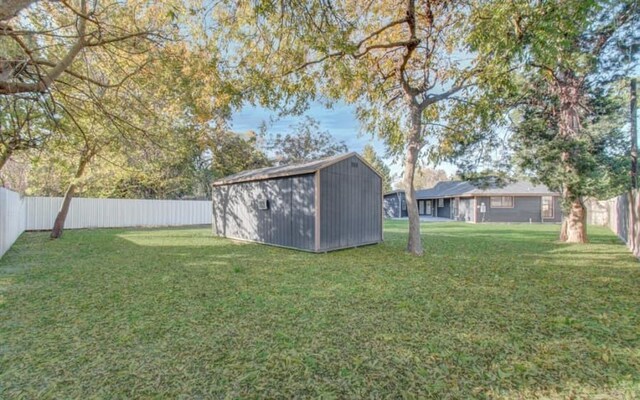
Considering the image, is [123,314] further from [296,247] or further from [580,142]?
[580,142]

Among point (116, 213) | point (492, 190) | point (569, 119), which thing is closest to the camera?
point (569, 119)

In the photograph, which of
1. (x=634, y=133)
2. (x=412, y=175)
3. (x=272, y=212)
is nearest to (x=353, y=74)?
(x=412, y=175)

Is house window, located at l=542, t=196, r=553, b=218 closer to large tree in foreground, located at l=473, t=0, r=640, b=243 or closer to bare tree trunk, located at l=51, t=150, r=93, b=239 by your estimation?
large tree in foreground, located at l=473, t=0, r=640, b=243

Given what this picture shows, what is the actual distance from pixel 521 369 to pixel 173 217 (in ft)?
55.9

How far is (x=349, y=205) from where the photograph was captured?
8250mm

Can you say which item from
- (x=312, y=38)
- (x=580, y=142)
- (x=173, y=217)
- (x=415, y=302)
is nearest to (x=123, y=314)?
(x=415, y=302)

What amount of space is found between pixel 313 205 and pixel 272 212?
5.78ft

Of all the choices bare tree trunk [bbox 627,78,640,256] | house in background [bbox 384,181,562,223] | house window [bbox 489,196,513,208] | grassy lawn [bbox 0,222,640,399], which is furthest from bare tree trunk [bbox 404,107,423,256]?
house window [bbox 489,196,513,208]

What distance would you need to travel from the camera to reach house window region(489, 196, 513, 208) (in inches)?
794

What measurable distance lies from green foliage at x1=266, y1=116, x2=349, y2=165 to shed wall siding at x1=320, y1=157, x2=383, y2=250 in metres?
14.5

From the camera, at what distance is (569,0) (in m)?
3.69

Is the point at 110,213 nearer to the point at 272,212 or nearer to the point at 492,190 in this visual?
the point at 272,212

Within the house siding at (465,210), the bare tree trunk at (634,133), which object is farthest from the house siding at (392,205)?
the bare tree trunk at (634,133)

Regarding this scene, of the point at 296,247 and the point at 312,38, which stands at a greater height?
the point at 312,38
